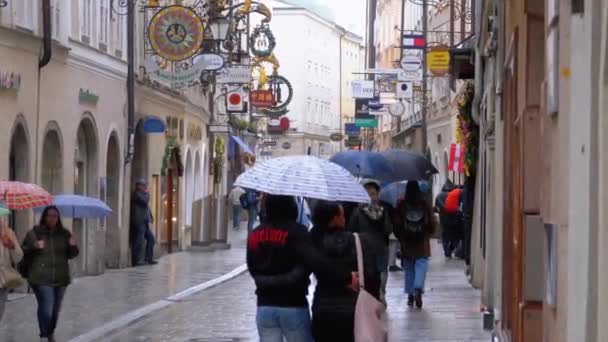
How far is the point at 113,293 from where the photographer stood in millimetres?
21203

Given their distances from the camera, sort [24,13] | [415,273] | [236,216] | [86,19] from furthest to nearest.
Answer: [236,216] < [86,19] < [24,13] < [415,273]

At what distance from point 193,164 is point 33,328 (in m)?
23.5

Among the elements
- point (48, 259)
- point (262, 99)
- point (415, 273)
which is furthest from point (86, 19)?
point (262, 99)

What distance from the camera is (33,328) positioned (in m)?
15.8

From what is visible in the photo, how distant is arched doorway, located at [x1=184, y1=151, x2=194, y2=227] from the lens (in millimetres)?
37812

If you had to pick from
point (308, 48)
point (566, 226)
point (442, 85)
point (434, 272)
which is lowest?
point (434, 272)

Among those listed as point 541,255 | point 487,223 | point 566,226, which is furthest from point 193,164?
point 566,226

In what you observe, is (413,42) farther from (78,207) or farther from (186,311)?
(78,207)

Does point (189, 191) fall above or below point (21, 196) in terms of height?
below

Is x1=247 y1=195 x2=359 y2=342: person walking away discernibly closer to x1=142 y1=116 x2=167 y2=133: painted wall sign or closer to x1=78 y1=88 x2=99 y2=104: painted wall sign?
x1=78 y1=88 x2=99 y2=104: painted wall sign

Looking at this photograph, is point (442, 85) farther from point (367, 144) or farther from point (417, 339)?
point (367, 144)

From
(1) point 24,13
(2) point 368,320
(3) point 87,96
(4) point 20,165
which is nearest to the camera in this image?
(2) point 368,320

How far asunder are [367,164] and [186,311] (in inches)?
130

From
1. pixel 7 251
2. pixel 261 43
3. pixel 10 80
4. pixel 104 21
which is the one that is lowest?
pixel 7 251
